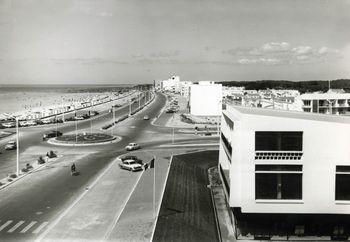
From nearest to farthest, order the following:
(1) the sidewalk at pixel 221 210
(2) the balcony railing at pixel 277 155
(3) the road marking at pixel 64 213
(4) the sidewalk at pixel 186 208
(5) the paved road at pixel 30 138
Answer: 1. (2) the balcony railing at pixel 277 155
2. (4) the sidewalk at pixel 186 208
3. (3) the road marking at pixel 64 213
4. (1) the sidewalk at pixel 221 210
5. (5) the paved road at pixel 30 138

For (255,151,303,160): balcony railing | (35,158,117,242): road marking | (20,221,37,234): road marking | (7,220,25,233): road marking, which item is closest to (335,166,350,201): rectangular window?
(255,151,303,160): balcony railing

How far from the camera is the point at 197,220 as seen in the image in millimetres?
29641

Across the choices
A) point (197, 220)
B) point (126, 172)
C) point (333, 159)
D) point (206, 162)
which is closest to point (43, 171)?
point (126, 172)

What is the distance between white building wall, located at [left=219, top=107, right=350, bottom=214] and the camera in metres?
26.3

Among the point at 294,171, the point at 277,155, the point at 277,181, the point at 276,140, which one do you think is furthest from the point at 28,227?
the point at 294,171

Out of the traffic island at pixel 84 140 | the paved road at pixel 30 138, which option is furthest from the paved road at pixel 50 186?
the traffic island at pixel 84 140

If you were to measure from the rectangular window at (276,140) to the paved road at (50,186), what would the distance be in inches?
620

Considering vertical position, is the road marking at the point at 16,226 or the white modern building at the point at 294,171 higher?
the white modern building at the point at 294,171

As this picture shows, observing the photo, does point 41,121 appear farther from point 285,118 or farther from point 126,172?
point 285,118

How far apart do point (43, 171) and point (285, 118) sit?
32.7 meters

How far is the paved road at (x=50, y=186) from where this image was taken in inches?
1199

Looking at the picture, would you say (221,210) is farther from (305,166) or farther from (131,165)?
(131,165)

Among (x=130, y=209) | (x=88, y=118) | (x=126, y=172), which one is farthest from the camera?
(x=88, y=118)

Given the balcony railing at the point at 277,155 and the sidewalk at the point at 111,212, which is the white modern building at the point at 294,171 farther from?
the sidewalk at the point at 111,212
